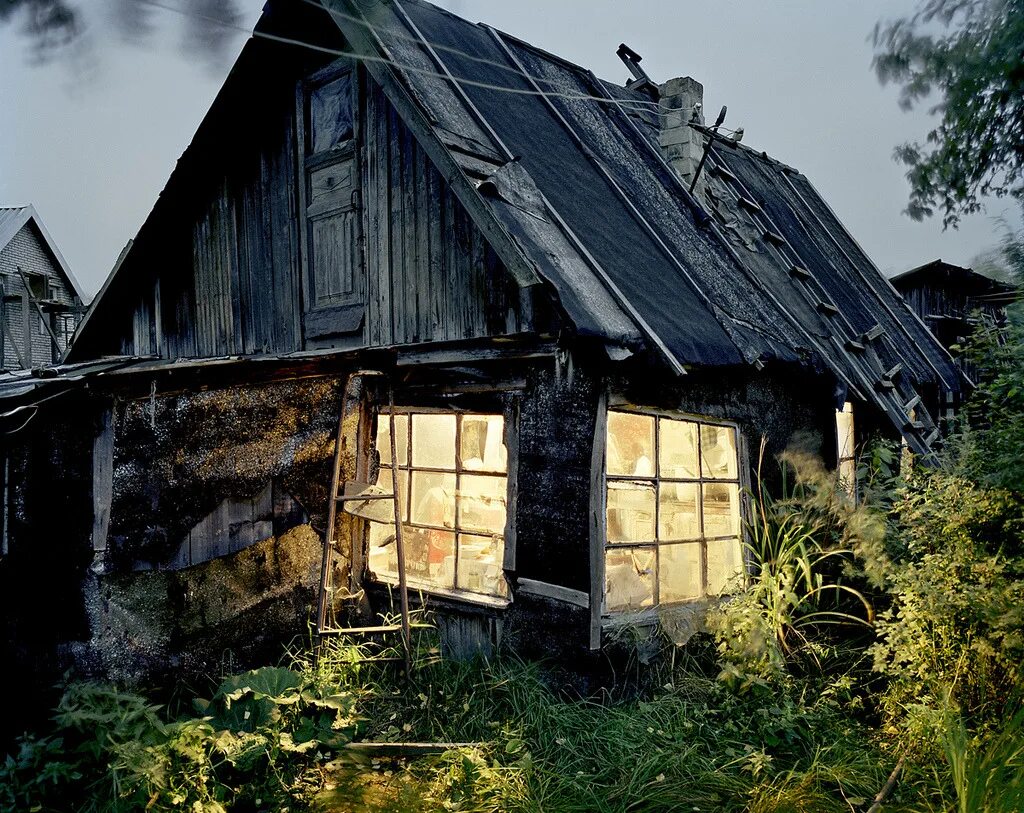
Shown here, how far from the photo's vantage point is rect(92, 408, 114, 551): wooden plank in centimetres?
495

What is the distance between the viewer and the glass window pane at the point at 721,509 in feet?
21.3

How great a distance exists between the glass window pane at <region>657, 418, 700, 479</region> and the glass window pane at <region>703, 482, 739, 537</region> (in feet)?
0.93

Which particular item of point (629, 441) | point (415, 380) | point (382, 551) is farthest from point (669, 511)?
point (382, 551)

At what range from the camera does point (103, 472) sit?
16.4 feet

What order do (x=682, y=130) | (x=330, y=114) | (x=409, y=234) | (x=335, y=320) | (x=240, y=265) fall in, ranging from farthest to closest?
(x=682, y=130), (x=240, y=265), (x=330, y=114), (x=335, y=320), (x=409, y=234)

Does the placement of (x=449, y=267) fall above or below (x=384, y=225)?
below

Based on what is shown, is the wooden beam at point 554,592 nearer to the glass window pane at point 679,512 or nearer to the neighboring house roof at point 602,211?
the glass window pane at point 679,512

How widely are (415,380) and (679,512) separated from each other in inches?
93.5

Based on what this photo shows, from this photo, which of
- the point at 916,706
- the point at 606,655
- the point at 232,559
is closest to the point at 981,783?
the point at 916,706

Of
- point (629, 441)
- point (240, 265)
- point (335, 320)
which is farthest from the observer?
point (240, 265)

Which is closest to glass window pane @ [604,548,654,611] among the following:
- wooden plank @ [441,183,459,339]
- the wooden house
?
wooden plank @ [441,183,459,339]

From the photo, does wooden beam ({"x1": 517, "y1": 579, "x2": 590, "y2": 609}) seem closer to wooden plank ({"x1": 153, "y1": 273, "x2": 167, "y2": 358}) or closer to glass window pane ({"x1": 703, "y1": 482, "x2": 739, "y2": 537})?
glass window pane ({"x1": 703, "y1": 482, "x2": 739, "y2": 537})

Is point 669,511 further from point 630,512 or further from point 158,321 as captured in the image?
point 158,321

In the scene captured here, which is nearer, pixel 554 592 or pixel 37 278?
pixel 554 592
